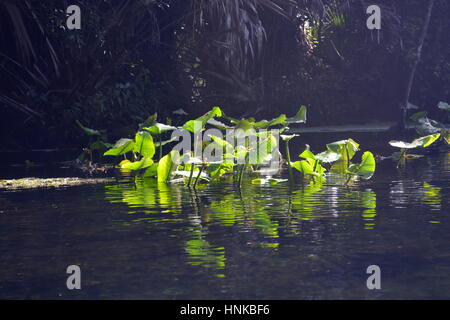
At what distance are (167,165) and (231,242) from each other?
3683mm

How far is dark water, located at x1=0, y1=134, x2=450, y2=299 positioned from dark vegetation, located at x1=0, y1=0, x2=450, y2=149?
19.9 ft

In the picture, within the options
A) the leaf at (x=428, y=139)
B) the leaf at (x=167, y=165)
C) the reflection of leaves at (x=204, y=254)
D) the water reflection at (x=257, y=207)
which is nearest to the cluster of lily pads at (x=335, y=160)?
the water reflection at (x=257, y=207)

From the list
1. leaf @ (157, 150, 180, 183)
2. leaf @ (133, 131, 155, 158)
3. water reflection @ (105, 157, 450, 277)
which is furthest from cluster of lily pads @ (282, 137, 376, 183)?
leaf @ (133, 131, 155, 158)

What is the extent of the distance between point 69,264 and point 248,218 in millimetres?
1793

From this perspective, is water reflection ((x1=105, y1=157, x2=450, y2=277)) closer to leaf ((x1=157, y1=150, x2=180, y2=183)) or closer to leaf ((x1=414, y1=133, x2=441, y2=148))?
leaf ((x1=157, y1=150, x2=180, y2=183))

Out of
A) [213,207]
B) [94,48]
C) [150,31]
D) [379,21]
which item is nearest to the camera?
[213,207]

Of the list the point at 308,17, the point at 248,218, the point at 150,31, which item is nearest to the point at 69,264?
the point at 248,218

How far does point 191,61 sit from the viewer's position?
19.5 m

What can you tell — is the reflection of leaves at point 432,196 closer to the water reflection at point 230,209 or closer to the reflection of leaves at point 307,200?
the water reflection at point 230,209

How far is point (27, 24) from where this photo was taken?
16359 millimetres

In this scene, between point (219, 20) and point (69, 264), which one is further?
point (219, 20)

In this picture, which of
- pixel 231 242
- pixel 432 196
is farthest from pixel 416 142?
pixel 231 242

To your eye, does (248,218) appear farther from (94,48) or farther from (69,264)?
(94,48)

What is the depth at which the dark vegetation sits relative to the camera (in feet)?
53.5
